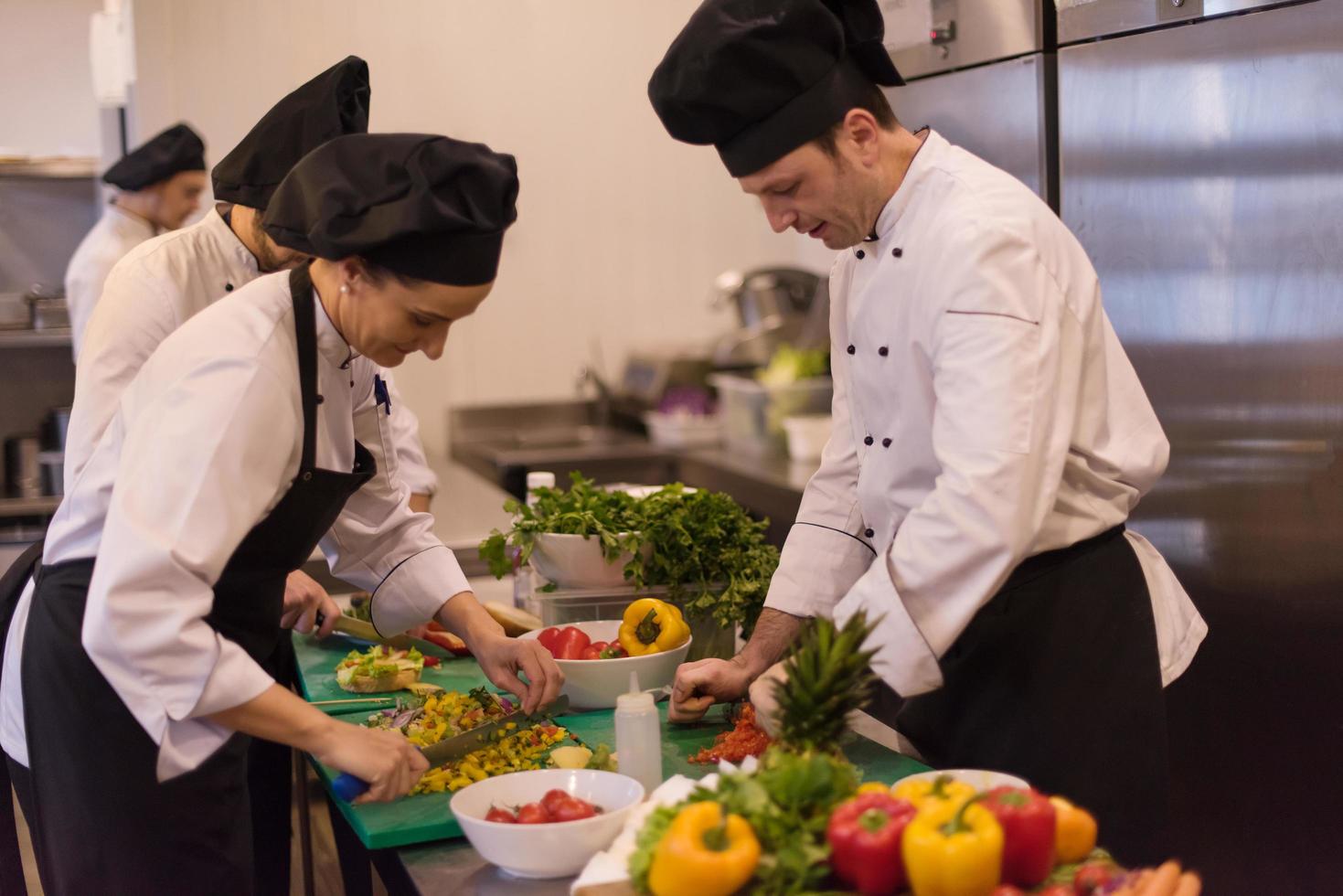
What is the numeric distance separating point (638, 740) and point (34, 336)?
15.6ft

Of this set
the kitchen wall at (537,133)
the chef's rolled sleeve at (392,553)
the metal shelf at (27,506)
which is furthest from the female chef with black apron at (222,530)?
the metal shelf at (27,506)

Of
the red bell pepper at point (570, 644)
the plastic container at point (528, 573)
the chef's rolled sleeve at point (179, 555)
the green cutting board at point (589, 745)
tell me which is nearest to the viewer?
the chef's rolled sleeve at point (179, 555)

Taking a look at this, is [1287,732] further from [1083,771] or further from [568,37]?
[568,37]

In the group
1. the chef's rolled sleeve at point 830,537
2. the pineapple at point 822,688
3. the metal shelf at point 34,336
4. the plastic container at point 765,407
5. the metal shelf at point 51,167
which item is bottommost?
the pineapple at point 822,688

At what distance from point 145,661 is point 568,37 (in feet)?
14.8

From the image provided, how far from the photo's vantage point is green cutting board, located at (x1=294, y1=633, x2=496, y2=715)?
2223 mm

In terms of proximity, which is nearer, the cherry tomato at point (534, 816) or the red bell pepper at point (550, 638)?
the cherry tomato at point (534, 816)

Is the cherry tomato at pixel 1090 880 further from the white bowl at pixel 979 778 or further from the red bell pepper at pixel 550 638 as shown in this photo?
the red bell pepper at pixel 550 638

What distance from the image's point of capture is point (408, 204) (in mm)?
1535

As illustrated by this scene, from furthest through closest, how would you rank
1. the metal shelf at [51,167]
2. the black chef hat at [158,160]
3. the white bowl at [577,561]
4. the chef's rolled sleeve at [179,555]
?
1. the metal shelf at [51,167]
2. the black chef hat at [158,160]
3. the white bowl at [577,561]
4. the chef's rolled sleeve at [179,555]

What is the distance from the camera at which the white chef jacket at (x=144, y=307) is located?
7.18ft

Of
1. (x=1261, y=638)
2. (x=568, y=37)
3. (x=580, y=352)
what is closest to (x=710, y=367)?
(x=580, y=352)

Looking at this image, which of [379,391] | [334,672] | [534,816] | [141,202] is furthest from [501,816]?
[141,202]

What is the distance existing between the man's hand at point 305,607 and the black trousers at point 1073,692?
123 centimetres
